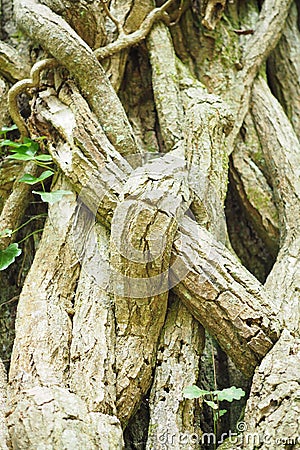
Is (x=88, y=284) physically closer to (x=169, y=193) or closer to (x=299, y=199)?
(x=169, y=193)

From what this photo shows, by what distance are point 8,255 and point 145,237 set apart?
1.56 feet

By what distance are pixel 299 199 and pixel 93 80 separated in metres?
0.85

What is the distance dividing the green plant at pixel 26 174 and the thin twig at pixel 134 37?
17.8 inches

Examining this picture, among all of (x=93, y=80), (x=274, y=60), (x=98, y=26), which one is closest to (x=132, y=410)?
(x=93, y=80)

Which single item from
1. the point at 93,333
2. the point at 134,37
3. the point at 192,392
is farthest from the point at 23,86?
the point at 192,392

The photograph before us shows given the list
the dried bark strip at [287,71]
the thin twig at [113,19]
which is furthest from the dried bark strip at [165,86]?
the dried bark strip at [287,71]

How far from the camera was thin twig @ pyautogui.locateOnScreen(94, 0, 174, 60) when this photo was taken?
1.92m

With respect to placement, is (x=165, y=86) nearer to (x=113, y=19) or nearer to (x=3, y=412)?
(x=113, y=19)

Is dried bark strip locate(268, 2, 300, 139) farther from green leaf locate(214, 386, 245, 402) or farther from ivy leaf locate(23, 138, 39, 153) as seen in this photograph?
green leaf locate(214, 386, 245, 402)

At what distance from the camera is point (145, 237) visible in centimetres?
130

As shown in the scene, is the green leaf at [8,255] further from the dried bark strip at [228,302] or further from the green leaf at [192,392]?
the green leaf at [192,392]

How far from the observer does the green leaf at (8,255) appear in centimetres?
152

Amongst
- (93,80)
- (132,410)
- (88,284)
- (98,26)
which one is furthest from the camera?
(98,26)

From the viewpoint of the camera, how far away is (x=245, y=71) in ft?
7.23
